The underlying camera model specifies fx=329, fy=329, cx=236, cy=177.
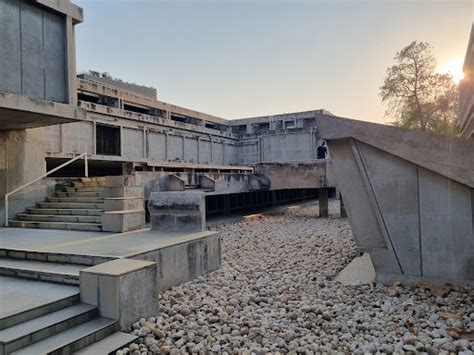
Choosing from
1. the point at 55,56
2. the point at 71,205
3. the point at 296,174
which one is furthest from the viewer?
the point at 296,174

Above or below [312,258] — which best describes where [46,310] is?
above

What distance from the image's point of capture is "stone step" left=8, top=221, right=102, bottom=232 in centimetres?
654

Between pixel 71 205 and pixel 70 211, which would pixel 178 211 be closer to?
pixel 70 211

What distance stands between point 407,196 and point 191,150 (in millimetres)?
18820

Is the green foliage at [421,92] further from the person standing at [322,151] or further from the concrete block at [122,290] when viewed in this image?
the concrete block at [122,290]

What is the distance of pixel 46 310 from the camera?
122 inches

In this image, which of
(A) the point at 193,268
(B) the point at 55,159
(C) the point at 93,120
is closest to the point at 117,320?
(A) the point at 193,268

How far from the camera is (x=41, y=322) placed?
2.91m

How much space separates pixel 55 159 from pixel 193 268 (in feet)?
31.0

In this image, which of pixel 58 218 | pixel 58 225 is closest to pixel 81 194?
pixel 58 218

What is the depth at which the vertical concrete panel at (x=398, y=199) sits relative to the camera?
4633 millimetres

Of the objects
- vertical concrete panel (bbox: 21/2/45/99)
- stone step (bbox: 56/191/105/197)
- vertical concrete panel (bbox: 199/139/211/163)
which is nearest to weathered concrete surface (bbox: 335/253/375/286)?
stone step (bbox: 56/191/105/197)

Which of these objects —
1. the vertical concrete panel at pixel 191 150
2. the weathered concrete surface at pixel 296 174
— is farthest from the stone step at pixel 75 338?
the vertical concrete panel at pixel 191 150

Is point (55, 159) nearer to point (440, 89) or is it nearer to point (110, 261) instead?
point (110, 261)
